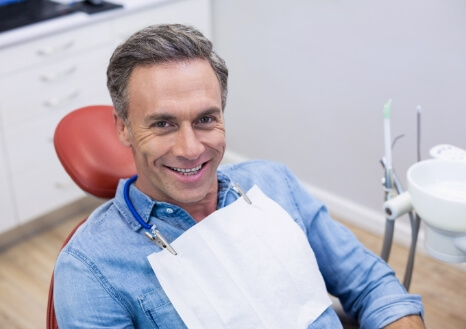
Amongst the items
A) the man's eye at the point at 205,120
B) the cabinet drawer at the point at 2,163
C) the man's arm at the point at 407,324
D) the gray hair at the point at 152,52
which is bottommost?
the cabinet drawer at the point at 2,163

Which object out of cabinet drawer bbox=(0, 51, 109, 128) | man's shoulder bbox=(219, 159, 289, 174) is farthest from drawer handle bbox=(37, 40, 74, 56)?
man's shoulder bbox=(219, 159, 289, 174)

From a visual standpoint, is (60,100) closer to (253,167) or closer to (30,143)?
(30,143)

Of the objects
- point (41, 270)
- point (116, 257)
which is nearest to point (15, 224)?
point (41, 270)

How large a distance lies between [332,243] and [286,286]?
0.59 feet

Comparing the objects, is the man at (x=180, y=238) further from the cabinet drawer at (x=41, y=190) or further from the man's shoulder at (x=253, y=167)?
the cabinet drawer at (x=41, y=190)

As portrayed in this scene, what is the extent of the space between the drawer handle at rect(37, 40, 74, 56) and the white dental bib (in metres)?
1.27

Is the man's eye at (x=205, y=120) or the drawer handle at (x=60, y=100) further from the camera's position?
the drawer handle at (x=60, y=100)

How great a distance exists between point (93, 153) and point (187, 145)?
0.29 metres

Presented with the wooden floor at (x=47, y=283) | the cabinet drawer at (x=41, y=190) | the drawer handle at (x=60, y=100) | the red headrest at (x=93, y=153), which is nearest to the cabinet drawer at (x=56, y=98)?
the drawer handle at (x=60, y=100)

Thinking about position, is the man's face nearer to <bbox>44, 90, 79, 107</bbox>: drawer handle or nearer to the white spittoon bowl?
the white spittoon bowl

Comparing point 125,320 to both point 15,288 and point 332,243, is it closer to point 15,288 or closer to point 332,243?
point 332,243

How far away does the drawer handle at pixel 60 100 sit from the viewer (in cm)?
246

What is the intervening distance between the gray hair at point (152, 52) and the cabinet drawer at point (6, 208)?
128 centimetres

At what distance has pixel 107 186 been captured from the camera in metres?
1.42
